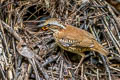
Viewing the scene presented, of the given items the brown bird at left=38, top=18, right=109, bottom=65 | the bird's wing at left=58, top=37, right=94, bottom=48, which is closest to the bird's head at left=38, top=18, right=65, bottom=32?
the brown bird at left=38, top=18, right=109, bottom=65

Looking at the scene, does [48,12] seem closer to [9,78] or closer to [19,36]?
[19,36]

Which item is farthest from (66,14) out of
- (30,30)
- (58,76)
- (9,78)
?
(9,78)

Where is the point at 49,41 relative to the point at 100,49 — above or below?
above

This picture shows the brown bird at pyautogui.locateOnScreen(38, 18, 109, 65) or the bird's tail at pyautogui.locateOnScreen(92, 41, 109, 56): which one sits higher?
the brown bird at pyautogui.locateOnScreen(38, 18, 109, 65)

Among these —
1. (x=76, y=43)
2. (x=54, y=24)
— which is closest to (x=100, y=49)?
(x=76, y=43)

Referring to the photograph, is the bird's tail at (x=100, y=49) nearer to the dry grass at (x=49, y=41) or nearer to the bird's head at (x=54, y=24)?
the dry grass at (x=49, y=41)

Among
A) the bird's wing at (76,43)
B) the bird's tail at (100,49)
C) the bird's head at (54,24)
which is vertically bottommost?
the bird's tail at (100,49)

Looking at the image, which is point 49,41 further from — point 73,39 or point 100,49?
point 100,49

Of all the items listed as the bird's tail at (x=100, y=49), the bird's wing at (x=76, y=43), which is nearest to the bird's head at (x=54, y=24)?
the bird's wing at (x=76, y=43)

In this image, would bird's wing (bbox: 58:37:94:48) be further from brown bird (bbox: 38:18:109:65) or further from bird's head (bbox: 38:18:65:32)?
bird's head (bbox: 38:18:65:32)
